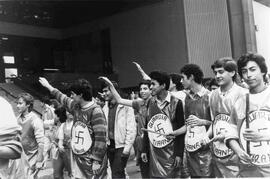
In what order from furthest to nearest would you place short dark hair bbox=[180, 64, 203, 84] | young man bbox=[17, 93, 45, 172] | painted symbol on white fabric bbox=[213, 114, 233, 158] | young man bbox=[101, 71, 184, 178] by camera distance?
young man bbox=[17, 93, 45, 172], short dark hair bbox=[180, 64, 203, 84], young man bbox=[101, 71, 184, 178], painted symbol on white fabric bbox=[213, 114, 233, 158]

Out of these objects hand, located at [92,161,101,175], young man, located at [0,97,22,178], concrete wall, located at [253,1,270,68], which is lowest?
hand, located at [92,161,101,175]

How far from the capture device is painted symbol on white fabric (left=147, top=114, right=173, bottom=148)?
4.43 m

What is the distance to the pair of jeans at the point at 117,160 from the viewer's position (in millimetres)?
5520

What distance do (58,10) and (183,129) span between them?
56.0ft

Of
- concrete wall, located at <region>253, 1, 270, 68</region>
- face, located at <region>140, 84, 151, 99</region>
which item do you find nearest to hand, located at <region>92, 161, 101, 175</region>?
face, located at <region>140, 84, 151, 99</region>

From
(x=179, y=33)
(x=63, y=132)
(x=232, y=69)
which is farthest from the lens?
(x=179, y=33)

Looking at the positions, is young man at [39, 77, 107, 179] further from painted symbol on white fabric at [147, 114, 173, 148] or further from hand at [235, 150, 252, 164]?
hand at [235, 150, 252, 164]

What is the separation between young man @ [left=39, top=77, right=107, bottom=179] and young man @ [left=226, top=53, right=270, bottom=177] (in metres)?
1.72

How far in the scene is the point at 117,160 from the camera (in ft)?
18.5

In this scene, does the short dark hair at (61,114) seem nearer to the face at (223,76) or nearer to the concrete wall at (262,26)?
the face at (223,76)

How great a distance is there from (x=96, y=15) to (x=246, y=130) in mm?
19951

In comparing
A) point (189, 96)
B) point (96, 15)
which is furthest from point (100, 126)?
point (96, 15)

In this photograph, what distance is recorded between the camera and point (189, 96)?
4.60m

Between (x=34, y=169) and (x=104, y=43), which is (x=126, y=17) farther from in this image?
(x=34, y=169)
